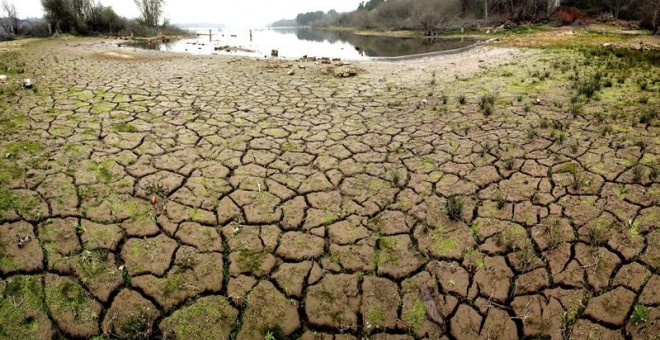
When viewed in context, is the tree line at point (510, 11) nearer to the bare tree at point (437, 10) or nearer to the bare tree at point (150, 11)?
the bare tree at point (437, 10)

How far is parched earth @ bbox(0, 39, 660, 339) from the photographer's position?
247 centimetres

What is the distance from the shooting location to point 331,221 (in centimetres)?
335


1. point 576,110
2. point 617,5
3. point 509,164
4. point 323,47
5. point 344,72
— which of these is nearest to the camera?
point 509,164

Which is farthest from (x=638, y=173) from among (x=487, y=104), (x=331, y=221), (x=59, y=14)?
(x=59, y=14)

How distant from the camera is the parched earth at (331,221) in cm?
247

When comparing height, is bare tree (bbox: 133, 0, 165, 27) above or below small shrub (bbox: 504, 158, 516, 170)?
above

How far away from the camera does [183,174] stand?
156 inches

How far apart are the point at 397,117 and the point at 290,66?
Answer: 6067 millimetres

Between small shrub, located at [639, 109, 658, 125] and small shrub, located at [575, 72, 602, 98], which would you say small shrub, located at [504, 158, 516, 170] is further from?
small shrub, located at [575, 72, 602, 98]

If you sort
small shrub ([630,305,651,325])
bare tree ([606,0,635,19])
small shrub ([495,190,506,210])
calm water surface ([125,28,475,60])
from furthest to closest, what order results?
bare tree ([606,0,635,19]) → calm water surface ([125,28,475,60]) → small shrub ([495,190,506,210]) → small shrub ([630,305,651,325])

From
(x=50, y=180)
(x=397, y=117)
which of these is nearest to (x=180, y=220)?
(x=50, y=180)

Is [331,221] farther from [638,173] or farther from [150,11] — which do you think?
[150,11]

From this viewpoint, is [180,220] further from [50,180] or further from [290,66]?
[290,66]

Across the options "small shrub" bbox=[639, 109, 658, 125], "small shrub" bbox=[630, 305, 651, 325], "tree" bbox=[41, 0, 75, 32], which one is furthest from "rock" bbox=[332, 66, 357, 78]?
"tree" bbox=[41, 0, 75, 32]
